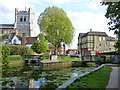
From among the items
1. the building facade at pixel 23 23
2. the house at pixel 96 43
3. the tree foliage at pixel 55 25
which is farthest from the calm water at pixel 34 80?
the building facade at pixel 23 23

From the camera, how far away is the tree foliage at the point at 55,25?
3884cm

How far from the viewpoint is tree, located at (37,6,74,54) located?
3884cm

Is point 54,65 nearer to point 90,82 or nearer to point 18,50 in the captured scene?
point 18,50

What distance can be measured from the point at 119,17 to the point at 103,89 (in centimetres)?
813

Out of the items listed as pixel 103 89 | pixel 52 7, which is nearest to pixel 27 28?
pixel 52 7

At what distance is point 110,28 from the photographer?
12875 mm

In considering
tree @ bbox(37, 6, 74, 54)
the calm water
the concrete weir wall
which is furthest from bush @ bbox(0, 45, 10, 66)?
tree @ bbox(37, 6, 74, 54)

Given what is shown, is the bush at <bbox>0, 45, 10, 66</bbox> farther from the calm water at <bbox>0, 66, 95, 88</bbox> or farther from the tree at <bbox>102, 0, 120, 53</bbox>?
the tree at <bbox>102, 0, 120, 53</bbox>

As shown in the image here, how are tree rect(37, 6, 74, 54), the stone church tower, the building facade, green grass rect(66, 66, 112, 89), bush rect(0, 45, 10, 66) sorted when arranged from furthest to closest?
the stone church tower → the building facade → tree rect(37, 6, 74, 54) → bush rect(0, 45, 10, 66) → green grass rect(66, 66, 112, 89)

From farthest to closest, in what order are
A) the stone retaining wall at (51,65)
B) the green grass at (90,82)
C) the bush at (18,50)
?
the bush at (18,50) < the stone retaining wall at (51,65) < the green grass at (90,82)

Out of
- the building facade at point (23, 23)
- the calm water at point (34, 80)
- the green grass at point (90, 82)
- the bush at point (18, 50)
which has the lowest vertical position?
the calm water at point (34, 80)

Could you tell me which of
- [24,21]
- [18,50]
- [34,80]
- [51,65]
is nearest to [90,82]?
[34,80]

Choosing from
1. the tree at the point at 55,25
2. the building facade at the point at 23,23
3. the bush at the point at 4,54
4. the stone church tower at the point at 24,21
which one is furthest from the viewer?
the stone church tower at the point at 24,21

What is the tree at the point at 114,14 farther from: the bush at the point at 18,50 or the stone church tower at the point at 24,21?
the stone church tower at the point at 24,21
